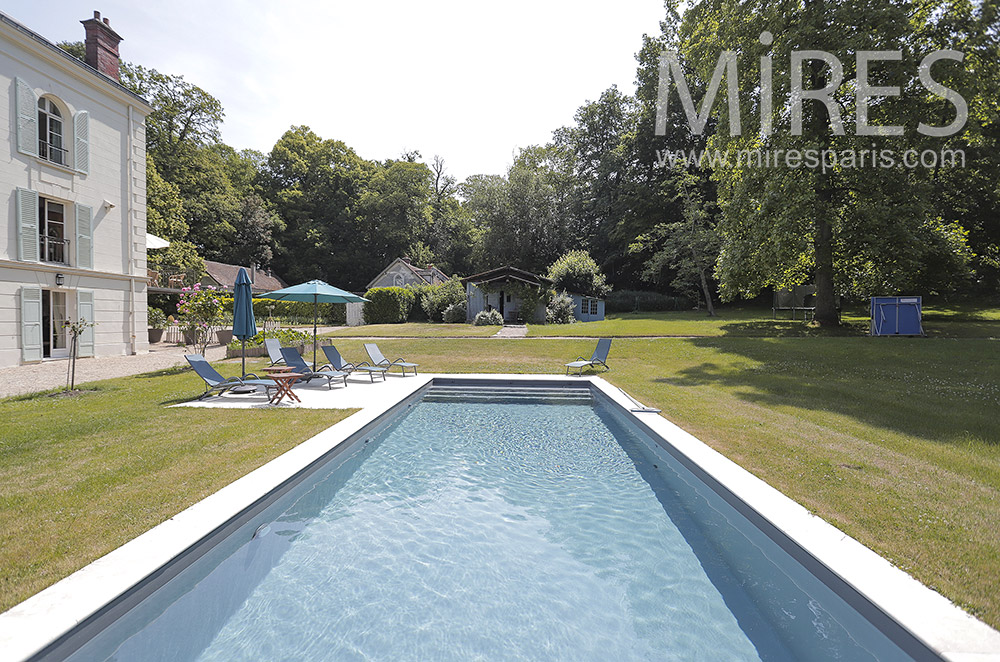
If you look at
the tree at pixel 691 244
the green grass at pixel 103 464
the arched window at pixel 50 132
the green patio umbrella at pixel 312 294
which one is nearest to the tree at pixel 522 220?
the tree at pixel 691 244

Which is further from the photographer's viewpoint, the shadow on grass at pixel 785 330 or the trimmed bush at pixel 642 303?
the trimmed bush at pixel 642 303

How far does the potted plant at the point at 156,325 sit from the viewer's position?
67.7 feet

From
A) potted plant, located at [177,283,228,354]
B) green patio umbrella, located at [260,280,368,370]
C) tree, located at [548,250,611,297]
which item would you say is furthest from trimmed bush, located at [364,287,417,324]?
green patio umbrella, located at [260,280,368,370]

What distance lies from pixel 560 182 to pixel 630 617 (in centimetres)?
4639

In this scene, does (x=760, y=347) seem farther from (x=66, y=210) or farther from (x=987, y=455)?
(x=66, y=210)

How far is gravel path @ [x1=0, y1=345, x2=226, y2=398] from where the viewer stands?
31.4 ft

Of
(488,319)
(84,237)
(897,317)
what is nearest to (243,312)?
(84,237)

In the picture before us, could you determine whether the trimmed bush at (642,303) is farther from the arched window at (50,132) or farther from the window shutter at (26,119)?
the window shutter at (26,119)

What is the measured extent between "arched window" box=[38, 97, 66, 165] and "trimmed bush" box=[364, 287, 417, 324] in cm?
1906

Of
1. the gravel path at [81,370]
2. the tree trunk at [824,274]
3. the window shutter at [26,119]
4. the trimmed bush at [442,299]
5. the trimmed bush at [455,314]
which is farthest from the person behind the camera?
the trimmed bush at [442,299]

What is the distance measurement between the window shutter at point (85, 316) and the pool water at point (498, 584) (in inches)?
564

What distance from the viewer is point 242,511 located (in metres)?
3.70

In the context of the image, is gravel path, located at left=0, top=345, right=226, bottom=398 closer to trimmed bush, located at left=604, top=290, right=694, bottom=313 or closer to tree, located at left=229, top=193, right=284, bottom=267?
trimmed bush, located at left=604, top=290, right=694, bottom=313

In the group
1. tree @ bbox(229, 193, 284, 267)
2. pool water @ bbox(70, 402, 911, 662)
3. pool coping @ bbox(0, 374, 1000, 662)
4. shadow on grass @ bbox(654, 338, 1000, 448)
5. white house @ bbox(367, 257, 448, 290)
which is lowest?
pool water @ bbox(70, 402, 911, 662)
